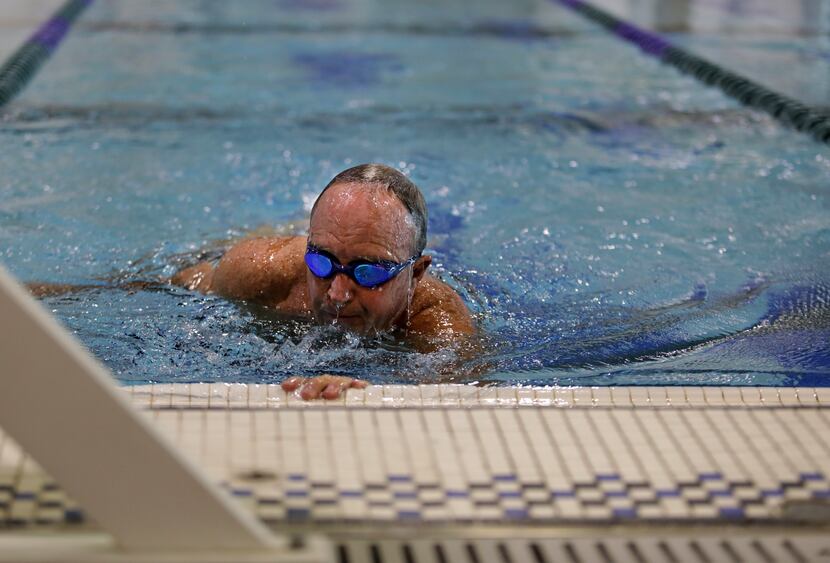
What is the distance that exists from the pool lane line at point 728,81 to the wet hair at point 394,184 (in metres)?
3.23

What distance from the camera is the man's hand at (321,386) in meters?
1.89

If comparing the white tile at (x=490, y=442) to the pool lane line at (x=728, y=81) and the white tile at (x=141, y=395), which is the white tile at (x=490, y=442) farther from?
the pool lane line at (x=728, y=81)

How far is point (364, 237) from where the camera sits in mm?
2682

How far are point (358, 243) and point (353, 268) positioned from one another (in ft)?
0.21

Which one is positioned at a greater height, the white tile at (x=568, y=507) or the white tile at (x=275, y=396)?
the white tile at (x=568, y=507)

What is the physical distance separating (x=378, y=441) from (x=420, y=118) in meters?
4.28

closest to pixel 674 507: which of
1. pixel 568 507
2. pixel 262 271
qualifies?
pixel 568 507

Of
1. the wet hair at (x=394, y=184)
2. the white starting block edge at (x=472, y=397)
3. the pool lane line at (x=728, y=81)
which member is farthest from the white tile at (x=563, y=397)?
the pool lane line at (x=728, y=81)

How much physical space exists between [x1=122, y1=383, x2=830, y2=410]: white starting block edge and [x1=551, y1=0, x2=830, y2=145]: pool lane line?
378cm

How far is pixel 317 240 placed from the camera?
8.87 ft

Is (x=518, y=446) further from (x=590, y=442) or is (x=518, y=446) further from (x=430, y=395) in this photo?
(x=430, y=395)

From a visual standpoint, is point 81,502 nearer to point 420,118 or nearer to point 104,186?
point 104,186

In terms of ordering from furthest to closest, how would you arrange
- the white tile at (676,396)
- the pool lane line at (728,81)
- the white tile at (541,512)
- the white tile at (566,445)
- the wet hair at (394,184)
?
the pool lane line at (728,81)
the wet hair at (394,184)
the white tile at (676,396)
the white tile at (566,445)
the white tile at (541,512)

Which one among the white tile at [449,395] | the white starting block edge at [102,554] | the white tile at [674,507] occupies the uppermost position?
the white starting block edge at [102,554]
